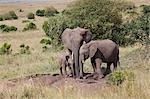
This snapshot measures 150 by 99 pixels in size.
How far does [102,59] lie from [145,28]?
18.8 ft

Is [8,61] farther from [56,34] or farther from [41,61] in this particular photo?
[56,34]

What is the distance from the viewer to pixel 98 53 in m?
Result: 15.4

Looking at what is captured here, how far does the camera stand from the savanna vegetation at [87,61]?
9312 mm

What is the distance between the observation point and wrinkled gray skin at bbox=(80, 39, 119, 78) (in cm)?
1509

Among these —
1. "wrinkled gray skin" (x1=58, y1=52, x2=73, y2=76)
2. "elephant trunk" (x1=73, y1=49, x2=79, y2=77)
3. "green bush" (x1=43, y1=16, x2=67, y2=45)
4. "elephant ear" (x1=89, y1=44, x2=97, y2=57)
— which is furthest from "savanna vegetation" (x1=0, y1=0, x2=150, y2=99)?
"wrinkled gray skin" (x1=58, y1=52, x2=73, y2=76)

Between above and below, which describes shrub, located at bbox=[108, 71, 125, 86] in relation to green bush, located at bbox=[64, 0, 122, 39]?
above

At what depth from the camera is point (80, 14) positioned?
99.9 ft

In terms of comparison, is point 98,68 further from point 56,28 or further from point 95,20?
point 56,28

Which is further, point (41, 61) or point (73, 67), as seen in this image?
point (41, 61)

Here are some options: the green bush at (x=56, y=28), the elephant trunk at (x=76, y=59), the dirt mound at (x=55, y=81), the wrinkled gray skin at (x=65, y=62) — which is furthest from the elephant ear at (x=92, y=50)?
the green bush at (x=56, y=28)

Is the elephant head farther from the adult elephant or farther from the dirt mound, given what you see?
the dirt mound

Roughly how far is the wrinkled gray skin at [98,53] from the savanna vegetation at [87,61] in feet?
2.36

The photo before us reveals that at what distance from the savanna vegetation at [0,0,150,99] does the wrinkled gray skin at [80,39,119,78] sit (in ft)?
2.36

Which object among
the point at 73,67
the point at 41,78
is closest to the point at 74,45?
the point at 73,67
